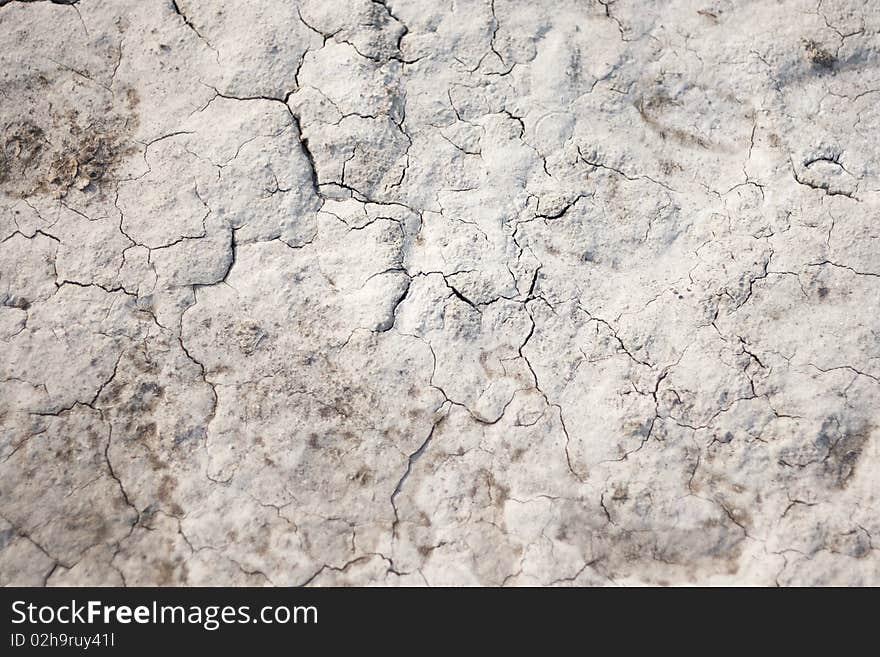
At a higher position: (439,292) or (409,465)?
(439,292)

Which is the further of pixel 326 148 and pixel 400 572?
pixel 326 148

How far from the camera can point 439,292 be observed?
236 cm

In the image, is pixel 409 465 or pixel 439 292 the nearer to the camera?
pixel 409 465

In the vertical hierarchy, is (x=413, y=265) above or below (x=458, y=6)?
below

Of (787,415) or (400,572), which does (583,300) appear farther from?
(400,572)

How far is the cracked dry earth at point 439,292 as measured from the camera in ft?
7.10

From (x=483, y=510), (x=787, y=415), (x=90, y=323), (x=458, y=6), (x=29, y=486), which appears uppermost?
(x=458, y=6)

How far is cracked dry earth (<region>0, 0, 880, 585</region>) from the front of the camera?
2.16m

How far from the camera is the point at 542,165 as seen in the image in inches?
97.6

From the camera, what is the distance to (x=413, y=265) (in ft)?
7.86

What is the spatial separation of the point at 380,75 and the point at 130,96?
103 centimetres
